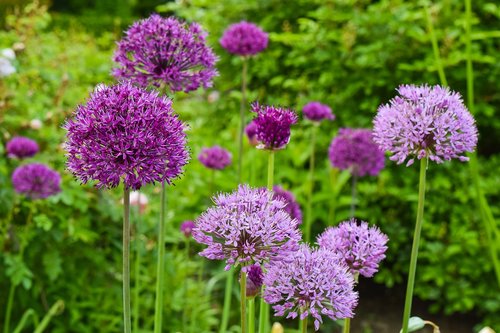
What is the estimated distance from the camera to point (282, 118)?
1512 millimetres

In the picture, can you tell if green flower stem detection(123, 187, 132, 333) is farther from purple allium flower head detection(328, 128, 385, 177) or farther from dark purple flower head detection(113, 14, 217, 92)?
purple allium flower head detection(328, 128, 385, 177)

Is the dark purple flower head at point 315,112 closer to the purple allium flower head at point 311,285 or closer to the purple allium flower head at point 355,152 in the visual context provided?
the purple allium flower head at point 355,152

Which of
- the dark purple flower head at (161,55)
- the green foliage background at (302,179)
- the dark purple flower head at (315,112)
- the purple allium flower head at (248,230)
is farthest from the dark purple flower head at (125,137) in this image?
the green foliage background at (302,179)

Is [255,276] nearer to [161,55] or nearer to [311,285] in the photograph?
[311,285]

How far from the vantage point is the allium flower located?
133 centimetres

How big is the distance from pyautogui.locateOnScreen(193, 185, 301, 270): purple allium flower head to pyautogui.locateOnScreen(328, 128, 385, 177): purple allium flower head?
179cm

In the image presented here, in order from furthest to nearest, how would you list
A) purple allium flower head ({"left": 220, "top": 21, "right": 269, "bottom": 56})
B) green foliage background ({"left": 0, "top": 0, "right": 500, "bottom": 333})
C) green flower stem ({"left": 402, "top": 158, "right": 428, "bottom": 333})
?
green foliage background ({"left": 0, "top": 0, "right": 500, "bottom": 333}) < purple allium flower head ({"left": 220, "top": 21, "right": 269, "bottom": 56}) < green flower stem ({"left": 402, "top": 158, "right": 428, "bottom": 333})

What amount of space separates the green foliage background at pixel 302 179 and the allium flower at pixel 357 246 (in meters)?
2.04

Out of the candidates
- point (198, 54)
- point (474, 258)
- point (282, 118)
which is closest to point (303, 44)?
point (474, 258)

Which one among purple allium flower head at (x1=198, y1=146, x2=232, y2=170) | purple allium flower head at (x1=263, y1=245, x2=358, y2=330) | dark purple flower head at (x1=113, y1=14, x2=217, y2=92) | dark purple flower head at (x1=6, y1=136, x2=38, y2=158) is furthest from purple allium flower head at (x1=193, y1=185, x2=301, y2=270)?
dark purple flower head at (x1=6, y1=136, x2=38, y2=158)

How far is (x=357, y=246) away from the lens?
1.33m

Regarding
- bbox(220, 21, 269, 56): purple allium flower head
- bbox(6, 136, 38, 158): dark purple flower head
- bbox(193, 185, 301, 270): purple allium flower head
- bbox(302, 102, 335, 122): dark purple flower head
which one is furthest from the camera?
bbox(6, 136, 38, 158): dark purple flower head

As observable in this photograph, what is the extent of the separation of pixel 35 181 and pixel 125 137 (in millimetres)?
1619

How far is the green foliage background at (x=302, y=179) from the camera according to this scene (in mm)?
3324
